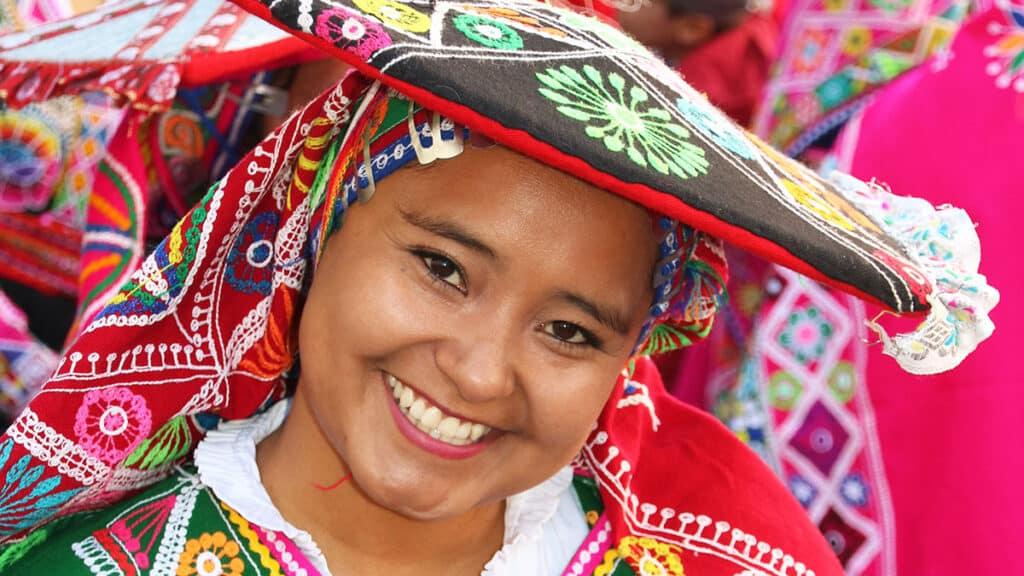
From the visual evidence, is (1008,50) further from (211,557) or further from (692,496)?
(211,557)

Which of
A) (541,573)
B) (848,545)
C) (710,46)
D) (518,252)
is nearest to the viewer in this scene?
(518,252)

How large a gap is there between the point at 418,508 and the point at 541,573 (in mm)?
256

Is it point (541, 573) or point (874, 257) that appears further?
point (541, 573)

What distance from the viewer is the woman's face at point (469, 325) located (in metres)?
1.25

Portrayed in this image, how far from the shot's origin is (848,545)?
214 centimetres

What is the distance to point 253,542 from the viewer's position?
4.61ft

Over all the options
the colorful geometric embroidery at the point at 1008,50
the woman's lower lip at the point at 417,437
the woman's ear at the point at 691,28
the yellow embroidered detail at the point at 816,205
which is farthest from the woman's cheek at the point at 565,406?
the woman's ear at the point at 691,28

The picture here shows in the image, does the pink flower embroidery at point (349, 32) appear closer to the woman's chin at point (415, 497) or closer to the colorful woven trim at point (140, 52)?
the woman's chin at point (415, 497)

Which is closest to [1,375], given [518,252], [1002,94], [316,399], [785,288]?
[316,399]

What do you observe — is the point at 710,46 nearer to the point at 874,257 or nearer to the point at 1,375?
the point at 1,375

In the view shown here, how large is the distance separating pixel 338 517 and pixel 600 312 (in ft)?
1.44

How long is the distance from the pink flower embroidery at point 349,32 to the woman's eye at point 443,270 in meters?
0.34

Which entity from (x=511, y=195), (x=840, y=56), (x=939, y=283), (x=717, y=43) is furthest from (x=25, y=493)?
(x=717, y=43)

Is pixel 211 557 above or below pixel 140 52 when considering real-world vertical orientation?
below
